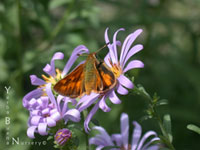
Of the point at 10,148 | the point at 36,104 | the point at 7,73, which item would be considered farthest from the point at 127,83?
the point at 7,73

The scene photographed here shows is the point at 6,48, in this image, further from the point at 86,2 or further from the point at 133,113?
the point at 133,113

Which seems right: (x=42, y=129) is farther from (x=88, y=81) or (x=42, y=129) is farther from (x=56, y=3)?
(x=56, y=3)

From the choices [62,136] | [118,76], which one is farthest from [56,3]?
[62,136]

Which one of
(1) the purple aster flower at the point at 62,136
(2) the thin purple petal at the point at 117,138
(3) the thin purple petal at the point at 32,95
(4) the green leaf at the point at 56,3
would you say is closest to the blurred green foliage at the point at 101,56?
(4) the green leaf at the point at 56,3

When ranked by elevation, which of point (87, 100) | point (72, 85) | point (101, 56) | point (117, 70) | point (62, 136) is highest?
point (101, 56)

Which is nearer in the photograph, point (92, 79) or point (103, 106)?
point (103, 106)

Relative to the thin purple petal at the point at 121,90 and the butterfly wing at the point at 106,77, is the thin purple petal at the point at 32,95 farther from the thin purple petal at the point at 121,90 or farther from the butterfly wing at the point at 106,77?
the thin purple petal at the point at 121,90
